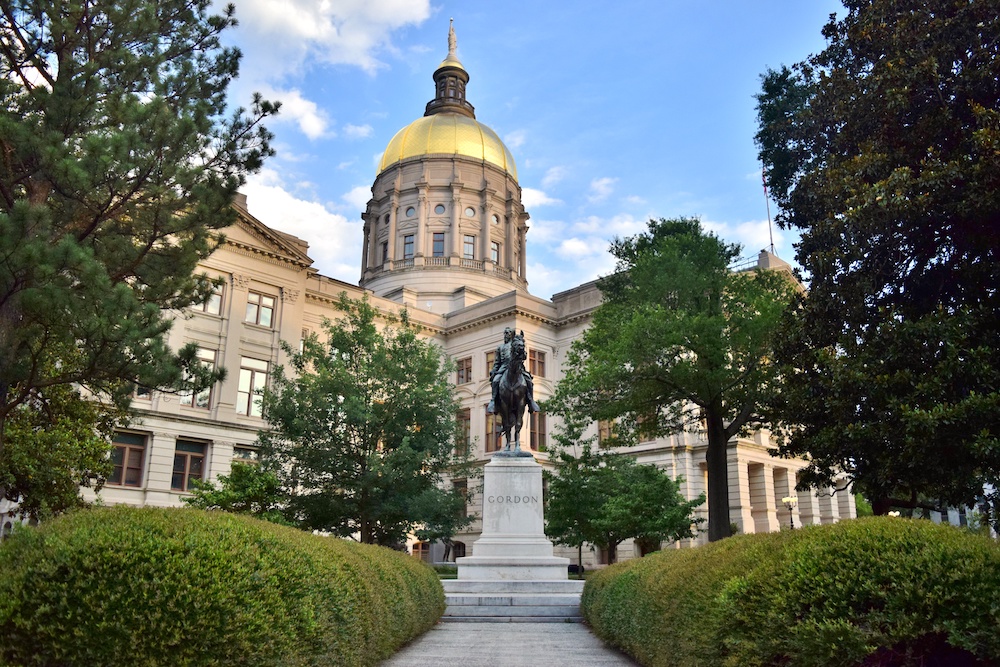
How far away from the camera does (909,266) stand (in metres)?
15.1

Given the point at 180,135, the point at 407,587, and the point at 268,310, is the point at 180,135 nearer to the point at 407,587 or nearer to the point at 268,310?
the point at 407,587

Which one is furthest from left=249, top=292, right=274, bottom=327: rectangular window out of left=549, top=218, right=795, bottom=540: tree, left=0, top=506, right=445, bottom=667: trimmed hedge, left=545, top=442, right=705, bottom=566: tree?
left=0, top=506, right=445, bottom=667: trimmed hedge

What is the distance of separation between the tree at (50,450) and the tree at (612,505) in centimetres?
1813

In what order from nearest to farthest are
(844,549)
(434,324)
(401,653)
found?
(844,549) → (401,653) → (434,324)

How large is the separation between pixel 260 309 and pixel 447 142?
1298 inches

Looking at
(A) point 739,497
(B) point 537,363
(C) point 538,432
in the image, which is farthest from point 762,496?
(B) point 537,363

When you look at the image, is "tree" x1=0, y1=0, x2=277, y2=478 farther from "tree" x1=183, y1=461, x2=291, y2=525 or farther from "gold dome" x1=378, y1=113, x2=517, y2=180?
"gold dome" x1=378, y1=113, x2=517, y2=180

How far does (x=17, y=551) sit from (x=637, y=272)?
73.7 feet

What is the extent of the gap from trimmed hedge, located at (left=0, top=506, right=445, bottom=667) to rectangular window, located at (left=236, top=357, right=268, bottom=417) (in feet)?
118

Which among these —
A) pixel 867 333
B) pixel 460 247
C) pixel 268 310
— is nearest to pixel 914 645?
pixel 867 333

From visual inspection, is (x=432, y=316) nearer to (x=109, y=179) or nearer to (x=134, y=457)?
(x=134, y=457)

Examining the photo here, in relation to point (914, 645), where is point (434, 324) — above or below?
above

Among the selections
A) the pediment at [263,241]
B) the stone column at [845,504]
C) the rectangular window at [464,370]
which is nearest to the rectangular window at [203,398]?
the pediment at [263,241]

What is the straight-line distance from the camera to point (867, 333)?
1437 centimetres
